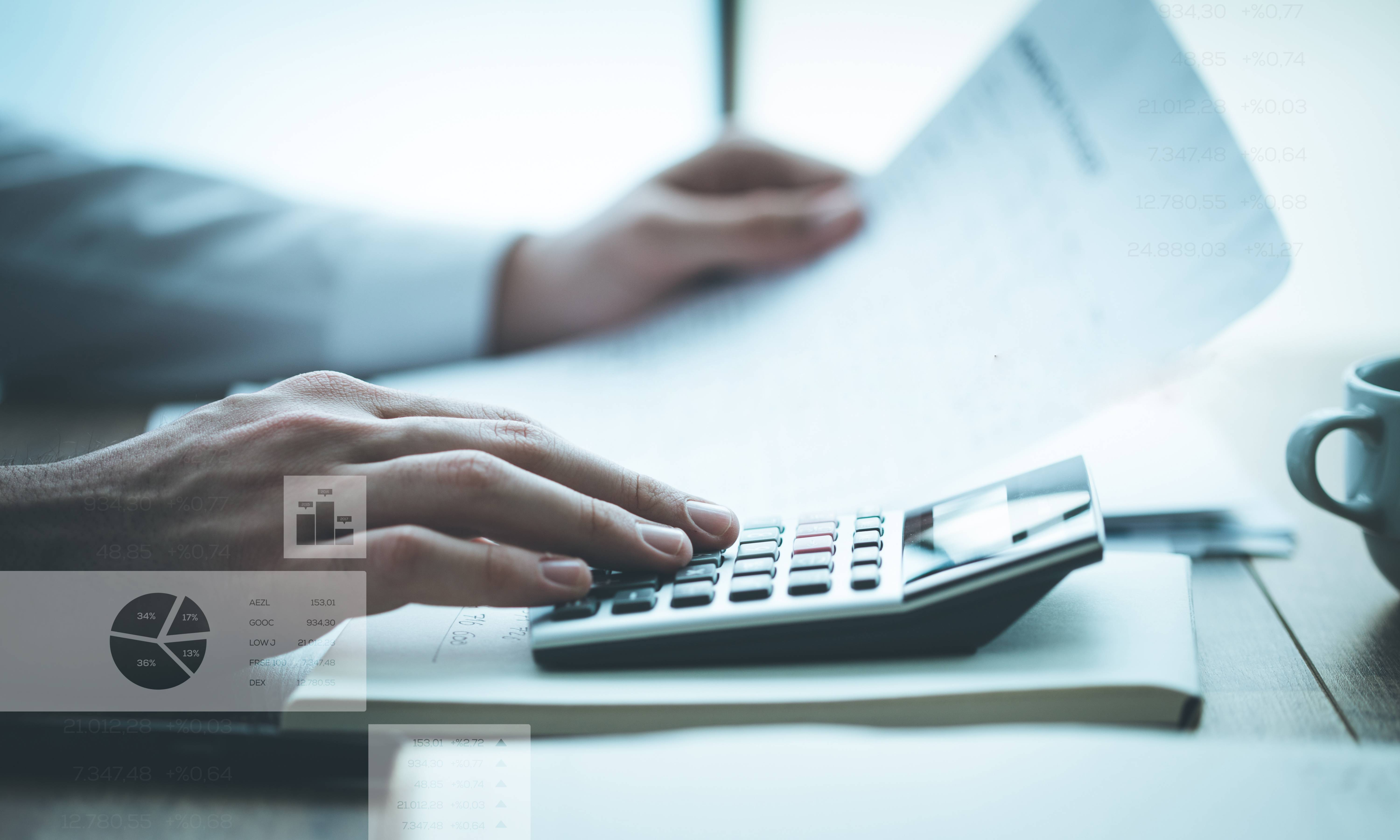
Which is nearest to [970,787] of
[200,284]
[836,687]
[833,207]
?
[836,687]

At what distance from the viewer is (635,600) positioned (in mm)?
229

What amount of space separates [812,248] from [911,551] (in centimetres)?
33

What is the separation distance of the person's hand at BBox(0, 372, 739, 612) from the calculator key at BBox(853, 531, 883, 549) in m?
0.04

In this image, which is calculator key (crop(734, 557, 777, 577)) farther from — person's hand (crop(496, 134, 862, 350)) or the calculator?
person's hand (crop(496, 134, 862, 350))

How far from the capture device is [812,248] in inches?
20.6

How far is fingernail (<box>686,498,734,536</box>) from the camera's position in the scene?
26 cm

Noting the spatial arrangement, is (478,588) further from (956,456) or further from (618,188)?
(618,188)

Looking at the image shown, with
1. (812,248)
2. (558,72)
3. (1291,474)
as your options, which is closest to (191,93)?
(558,72)

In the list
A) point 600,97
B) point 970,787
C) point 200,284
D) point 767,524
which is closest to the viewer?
point 970,787

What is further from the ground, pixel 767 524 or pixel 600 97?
pixel 600 97

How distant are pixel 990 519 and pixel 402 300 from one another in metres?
0.45

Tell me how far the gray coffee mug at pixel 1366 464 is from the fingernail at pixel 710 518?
0.67 feet
